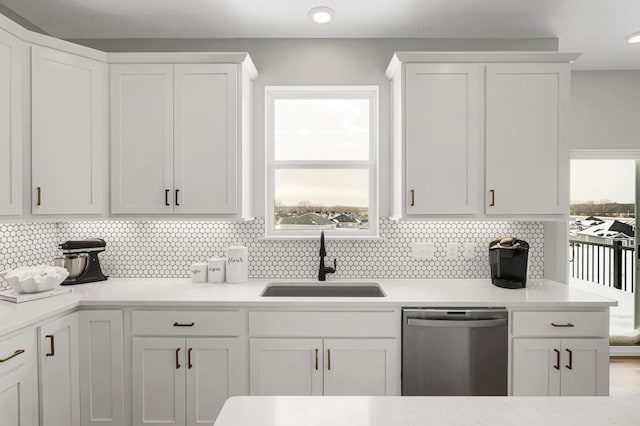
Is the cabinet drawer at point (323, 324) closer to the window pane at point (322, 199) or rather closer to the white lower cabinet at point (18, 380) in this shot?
the window pane at point (322, 199)

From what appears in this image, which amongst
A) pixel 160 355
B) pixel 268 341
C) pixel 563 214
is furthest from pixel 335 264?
pixel 563 214

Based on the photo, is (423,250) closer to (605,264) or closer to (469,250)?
(469,250)

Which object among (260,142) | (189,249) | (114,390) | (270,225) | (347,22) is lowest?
(114,390)

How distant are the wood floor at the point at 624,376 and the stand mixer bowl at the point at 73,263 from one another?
4.24 metres

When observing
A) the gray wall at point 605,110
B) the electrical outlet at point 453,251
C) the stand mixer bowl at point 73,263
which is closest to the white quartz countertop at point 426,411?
the electrical outlet at point 453,251

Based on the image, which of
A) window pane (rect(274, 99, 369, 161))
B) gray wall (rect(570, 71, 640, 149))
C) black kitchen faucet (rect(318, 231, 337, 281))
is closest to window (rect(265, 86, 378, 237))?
window pane (rect(274, 99, 369, 161))

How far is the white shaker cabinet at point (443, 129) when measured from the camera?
2502 millimetres

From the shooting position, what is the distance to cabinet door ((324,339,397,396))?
2.22 m

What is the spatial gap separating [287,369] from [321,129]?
5.82 feet

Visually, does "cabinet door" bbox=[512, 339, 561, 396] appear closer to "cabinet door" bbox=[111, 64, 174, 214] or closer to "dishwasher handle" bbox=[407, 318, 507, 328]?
"dishwasher handle" bbox=[407, 318, 507, 328]

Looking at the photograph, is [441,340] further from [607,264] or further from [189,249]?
[607,264]

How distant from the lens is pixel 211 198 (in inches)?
99.3

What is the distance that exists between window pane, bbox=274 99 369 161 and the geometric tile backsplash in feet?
2.02

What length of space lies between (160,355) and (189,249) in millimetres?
858
